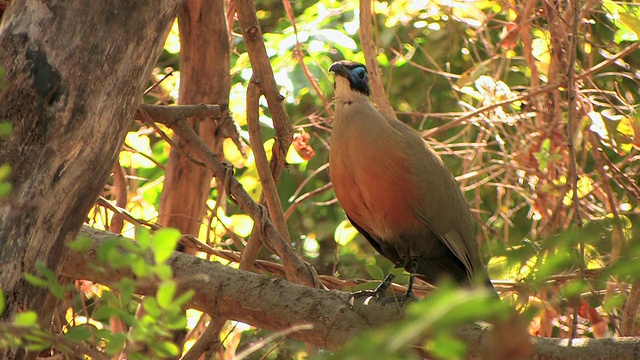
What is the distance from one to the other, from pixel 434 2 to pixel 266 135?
1.18 meters

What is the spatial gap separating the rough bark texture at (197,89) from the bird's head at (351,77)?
513 mm

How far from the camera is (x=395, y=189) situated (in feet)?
10.3

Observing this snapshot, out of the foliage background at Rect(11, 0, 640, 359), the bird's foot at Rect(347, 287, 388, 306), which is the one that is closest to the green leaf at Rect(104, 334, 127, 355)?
the foliage background at Rect(11, 0, 640, 359)

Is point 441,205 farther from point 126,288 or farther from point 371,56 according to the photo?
point 126,288

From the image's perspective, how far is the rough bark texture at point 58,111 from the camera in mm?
1776

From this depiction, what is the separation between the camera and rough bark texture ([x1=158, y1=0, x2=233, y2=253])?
331 cm

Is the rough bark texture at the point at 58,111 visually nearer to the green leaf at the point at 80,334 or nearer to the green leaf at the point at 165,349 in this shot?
the green leaf at the point at 80,334

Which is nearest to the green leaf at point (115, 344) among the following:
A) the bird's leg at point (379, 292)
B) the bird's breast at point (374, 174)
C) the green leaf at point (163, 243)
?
the green leaf at point (163, 243)

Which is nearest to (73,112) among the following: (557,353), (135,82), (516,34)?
(135,82)

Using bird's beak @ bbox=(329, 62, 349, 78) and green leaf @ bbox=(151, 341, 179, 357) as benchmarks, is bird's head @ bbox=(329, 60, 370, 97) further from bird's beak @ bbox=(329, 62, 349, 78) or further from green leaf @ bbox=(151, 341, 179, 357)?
green leaf @ bbox=(151, 341, 179, 357)

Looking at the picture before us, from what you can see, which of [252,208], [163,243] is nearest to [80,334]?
[163,243]

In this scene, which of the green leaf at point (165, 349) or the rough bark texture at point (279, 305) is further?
the rough bark texture at point (279, 305)

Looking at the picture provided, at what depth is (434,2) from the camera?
420 cm

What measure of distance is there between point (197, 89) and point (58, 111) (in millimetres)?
1544
